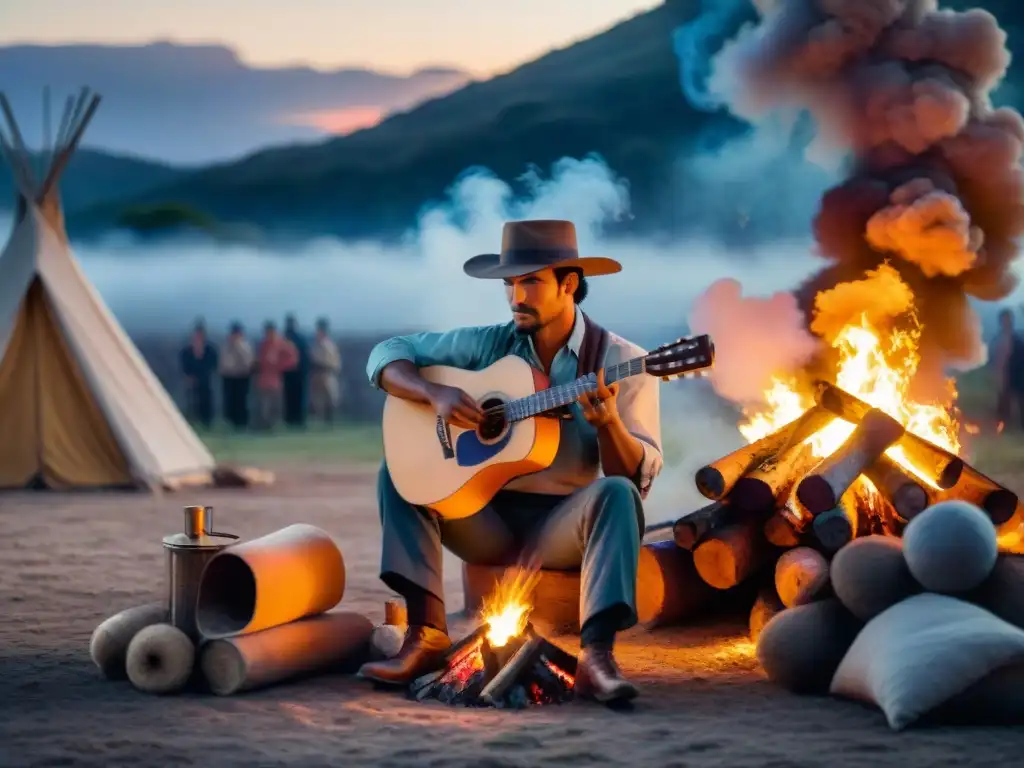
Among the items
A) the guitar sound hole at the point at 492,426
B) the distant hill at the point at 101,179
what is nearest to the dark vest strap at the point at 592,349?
the guitar sound hole at the point at 492,426

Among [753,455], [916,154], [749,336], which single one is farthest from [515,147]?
[753,455]

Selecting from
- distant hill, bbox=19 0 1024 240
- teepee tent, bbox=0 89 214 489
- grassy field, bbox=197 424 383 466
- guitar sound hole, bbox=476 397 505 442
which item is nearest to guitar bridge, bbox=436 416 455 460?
guitar sound hole, bbox=476 397 505 442

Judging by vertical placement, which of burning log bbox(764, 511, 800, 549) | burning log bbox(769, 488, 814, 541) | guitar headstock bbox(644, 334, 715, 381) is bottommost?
burning log bbox(764, 511, 800, 549)

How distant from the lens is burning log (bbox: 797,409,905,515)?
5.25m

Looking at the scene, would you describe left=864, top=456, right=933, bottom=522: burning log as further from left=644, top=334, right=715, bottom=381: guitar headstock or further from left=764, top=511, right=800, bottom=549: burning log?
left=644, top=334, right=715, bottom=381: guitar headstock

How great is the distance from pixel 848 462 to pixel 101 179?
32268 mm

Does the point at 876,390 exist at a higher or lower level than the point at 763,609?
higher

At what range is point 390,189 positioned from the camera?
36.4 meters

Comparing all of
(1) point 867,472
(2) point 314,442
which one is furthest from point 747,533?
(2) point 314,442

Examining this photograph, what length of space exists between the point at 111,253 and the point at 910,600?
31.4 meters

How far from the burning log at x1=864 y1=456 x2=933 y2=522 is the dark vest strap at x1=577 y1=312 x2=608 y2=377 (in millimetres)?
1138

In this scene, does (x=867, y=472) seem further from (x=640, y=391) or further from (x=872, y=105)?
(x=872, y=105)

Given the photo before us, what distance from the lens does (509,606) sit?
488 centimetres

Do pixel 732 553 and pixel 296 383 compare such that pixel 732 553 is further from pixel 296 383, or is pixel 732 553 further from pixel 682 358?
pixel 296 383
